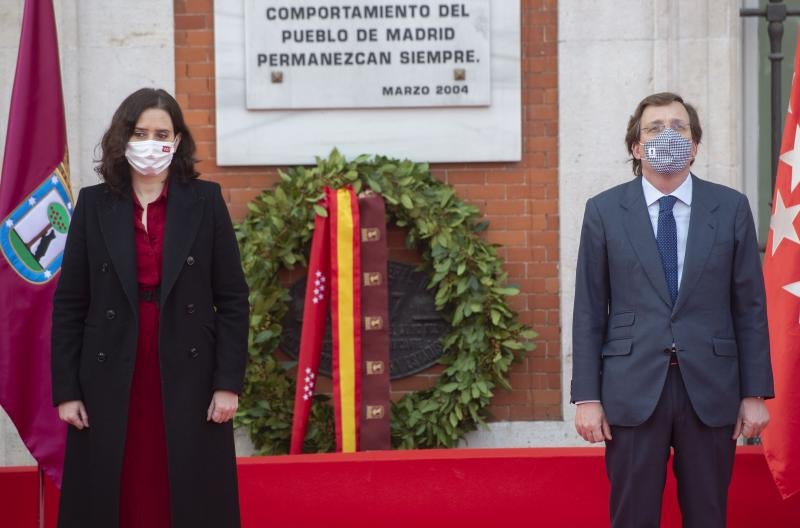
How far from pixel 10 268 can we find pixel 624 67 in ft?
11.3

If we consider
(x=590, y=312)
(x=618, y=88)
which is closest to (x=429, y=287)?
(x=618, y=88)

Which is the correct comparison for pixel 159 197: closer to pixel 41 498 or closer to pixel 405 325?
pixel 41 498

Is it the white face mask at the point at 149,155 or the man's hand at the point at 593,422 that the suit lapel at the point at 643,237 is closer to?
the man's hand at the point at 593,422

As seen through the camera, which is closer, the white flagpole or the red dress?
the red dress

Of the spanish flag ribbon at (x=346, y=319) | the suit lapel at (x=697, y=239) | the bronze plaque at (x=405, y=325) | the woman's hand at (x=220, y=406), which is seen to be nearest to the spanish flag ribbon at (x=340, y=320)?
the spanish flag ribbon at (x=346, y=319)

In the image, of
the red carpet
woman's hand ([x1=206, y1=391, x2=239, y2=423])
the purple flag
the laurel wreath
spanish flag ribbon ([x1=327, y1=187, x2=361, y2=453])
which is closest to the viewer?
woman's hand ([x1=206, y1=391, x2=239, y2=423])

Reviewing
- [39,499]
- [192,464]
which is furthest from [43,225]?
[192,464]

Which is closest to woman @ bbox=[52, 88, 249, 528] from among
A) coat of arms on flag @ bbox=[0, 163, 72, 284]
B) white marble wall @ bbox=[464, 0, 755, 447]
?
coat of arms on flag @ bbox=[0, 163, 72, 284]

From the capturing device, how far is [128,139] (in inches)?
163

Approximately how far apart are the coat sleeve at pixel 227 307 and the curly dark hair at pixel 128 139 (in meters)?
0.15

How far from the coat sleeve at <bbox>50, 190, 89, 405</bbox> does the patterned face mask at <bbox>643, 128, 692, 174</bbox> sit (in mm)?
1949

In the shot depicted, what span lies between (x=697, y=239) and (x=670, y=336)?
0.34 meters

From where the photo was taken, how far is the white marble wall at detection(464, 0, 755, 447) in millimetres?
6594

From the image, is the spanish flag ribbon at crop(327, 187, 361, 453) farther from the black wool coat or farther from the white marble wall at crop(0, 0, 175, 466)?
the black wool coat
